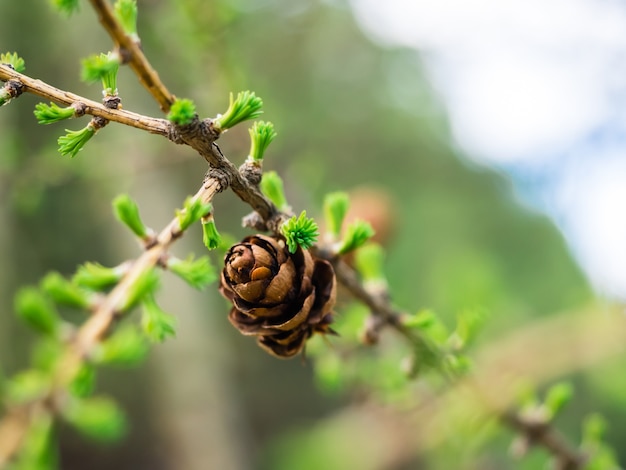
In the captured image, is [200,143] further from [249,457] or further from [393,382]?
[249,457]

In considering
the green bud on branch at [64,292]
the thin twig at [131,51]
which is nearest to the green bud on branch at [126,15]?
the thin twig at [131,51]

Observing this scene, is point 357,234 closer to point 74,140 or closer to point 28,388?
point 74,140

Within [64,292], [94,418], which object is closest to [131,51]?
[64,292]

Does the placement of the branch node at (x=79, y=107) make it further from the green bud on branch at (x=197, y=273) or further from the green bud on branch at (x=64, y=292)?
the green bud on branch at (x=64, y=292)

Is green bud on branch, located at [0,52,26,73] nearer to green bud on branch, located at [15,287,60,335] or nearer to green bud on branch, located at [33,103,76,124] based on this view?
green bud on branch, located at [33,103,76,124]

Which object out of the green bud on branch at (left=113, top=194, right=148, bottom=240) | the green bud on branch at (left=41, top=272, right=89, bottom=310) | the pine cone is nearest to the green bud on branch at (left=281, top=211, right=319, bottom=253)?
the pine cone

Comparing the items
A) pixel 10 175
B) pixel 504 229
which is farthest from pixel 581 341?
pixel 10 175
